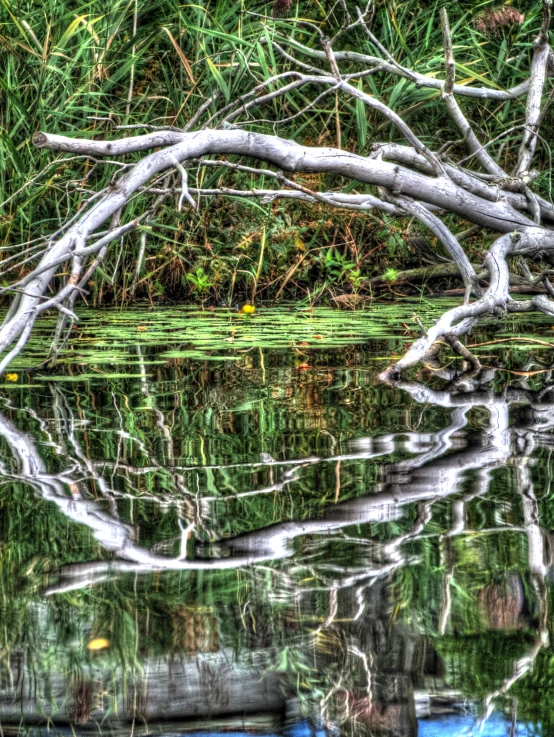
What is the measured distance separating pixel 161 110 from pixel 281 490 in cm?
355

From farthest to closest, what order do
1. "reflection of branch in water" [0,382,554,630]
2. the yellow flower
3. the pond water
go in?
"reflection of branch in water" [0,382,554,630], the yellow flower, the pond water

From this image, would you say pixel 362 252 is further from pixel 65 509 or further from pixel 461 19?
pixel 65 509

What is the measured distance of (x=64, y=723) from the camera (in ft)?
3.65

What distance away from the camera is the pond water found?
45.4 inches

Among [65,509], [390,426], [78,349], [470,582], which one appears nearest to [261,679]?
[470,582]

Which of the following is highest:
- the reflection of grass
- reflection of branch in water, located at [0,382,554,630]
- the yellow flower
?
the reflection of grass

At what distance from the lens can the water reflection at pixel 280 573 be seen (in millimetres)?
1154

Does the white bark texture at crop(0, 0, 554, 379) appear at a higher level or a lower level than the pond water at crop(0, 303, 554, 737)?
higher

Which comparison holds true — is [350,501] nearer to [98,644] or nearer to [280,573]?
[280,573]

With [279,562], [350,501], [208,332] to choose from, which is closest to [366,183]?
[208,332]

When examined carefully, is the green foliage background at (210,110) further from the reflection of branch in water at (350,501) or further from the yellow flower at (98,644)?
the yellow flower at (98,644)

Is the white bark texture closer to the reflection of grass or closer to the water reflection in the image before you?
the reflection of grass

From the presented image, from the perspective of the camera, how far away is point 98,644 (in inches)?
50.0

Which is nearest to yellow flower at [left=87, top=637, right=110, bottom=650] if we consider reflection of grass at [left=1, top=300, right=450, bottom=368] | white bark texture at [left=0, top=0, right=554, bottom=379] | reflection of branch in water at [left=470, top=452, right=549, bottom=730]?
reflection of branch in water at [left=470, top=452, right=549, bottom=730]
